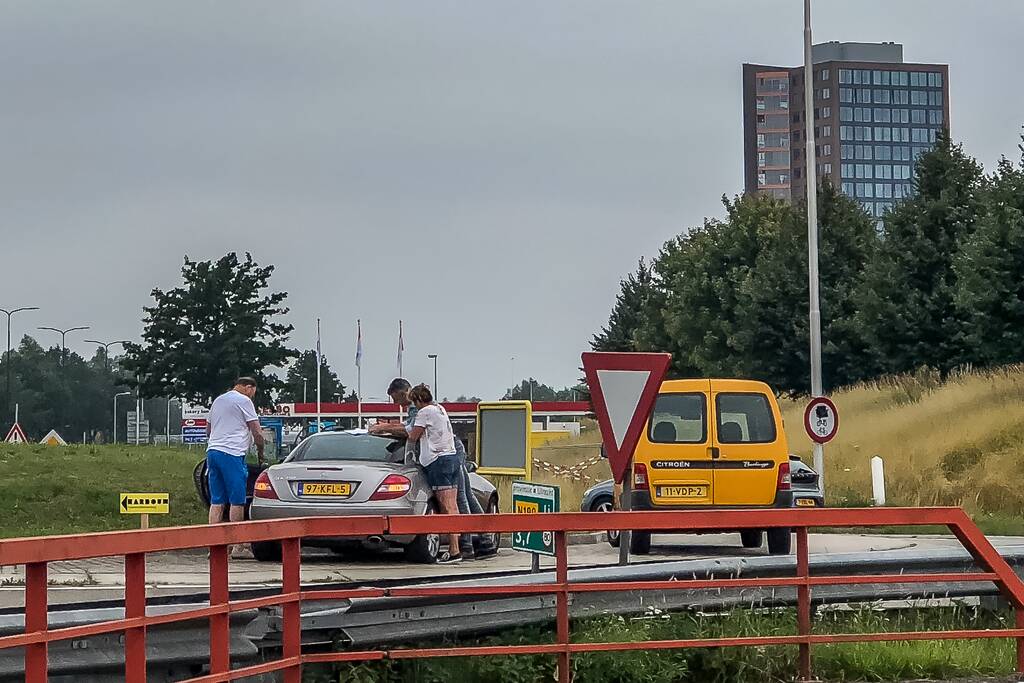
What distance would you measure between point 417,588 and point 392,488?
25.8 ft

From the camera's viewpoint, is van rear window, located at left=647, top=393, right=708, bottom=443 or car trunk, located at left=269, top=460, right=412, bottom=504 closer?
car trunk, located at left=269, top=460, right=412, bottom=504

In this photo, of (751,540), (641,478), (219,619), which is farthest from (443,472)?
(219,619)

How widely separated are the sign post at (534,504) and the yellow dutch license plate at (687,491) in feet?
9.05

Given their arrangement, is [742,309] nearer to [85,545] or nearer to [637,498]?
[637,498]

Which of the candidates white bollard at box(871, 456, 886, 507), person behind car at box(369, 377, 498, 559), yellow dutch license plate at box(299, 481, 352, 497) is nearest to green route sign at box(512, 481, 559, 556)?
person behind car at box(369, 377, 498, 559)

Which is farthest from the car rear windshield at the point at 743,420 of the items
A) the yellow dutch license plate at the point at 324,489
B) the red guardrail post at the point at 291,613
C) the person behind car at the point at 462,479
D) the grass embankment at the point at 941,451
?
the red guardrail post at the point at 291,613

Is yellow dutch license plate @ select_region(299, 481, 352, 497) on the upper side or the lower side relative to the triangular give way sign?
lower

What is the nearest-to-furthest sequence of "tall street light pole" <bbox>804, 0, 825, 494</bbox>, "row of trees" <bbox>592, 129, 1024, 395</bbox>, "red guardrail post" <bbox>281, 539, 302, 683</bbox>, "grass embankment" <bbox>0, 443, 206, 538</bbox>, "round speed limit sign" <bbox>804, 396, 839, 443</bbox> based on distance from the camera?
"red guardrail post" <bbox>281, 539, 302, 683</bbox>
"grass embankment" <bbox>0, 443, 206, 538</bbox>
"round speed limit sign" <bbox>804, 396, 839, 443</bbox>
"tall street light pole" <bbox>804, 0, 825, 494</bbox>
"row of trees" <bbox>592, 129, 1024, 395</bbox>

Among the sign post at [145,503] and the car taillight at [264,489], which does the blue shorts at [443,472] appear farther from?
the sign post at [145,503]

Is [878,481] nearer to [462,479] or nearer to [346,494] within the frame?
[462,479]

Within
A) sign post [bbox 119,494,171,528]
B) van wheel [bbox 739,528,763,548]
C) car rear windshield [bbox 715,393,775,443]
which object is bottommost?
van wheel [bbox 739,528,763,548]

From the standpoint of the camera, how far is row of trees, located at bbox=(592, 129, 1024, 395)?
1560 inches

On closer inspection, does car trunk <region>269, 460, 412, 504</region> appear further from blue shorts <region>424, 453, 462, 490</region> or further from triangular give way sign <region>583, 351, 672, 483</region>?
triangular give way sign <region>583, 351, 672, 483</region>

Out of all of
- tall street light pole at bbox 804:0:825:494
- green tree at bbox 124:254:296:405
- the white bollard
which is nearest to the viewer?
the white bollard
